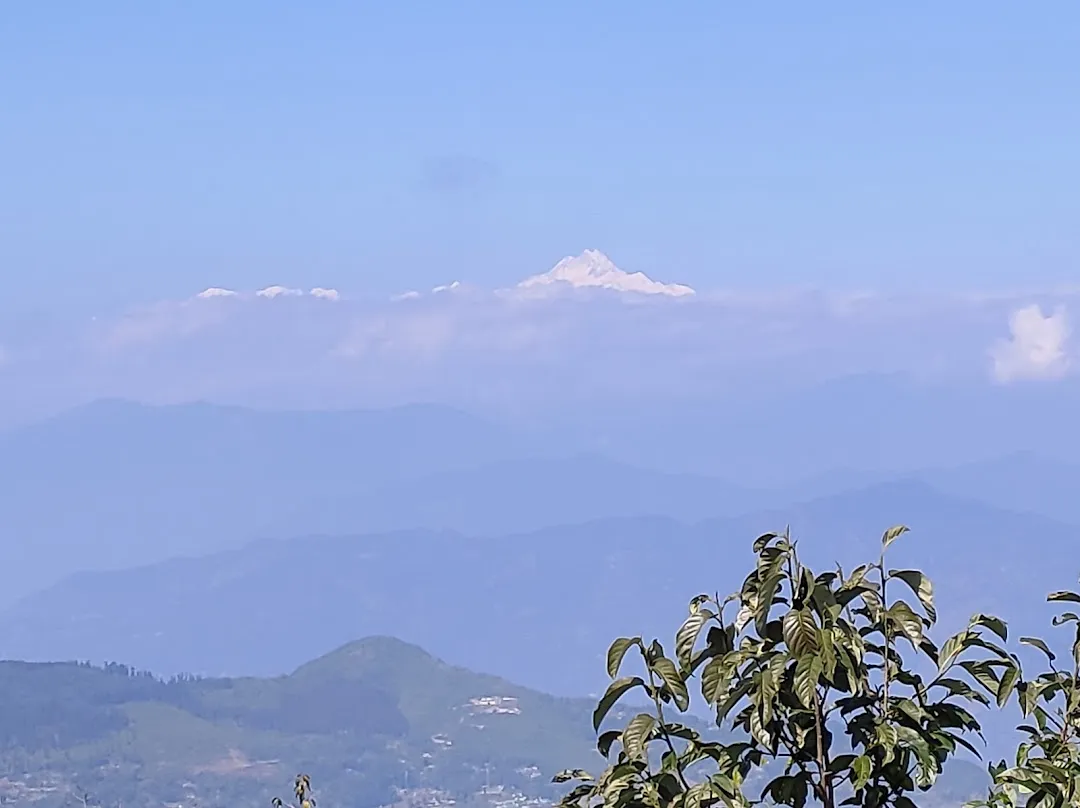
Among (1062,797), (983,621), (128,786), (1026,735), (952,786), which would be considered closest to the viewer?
(1062,797)

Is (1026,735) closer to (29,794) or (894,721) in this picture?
(894,721)

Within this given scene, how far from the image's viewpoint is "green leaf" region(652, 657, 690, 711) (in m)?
3.90

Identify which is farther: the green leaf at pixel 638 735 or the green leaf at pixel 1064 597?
the green leaf at pixel 1064 597

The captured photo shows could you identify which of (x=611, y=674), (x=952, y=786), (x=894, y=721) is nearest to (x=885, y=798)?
(x=894, y=721)

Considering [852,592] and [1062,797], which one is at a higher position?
[852,592]

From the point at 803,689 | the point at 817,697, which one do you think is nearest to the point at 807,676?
the point at 803,689

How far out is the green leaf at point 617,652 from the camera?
3979 millimetres

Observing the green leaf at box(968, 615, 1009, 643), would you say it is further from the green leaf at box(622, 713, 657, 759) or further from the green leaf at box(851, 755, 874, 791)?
the green leaf at box(622, 713, 657, 759)

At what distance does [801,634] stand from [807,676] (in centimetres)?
11

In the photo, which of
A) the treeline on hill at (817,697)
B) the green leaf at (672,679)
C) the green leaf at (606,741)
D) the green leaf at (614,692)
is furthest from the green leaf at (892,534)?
the green leaf at (606,741)

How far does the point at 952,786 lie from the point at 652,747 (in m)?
191

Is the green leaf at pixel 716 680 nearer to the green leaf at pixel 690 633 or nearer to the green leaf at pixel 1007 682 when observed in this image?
the green leaf at pixel 690 633

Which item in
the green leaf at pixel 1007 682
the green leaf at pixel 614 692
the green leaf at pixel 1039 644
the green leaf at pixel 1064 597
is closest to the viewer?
the green leaf at pixel 614 692

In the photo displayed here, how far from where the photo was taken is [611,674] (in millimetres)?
4035
